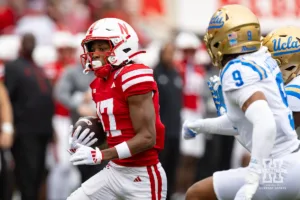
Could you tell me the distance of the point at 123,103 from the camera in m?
6.49

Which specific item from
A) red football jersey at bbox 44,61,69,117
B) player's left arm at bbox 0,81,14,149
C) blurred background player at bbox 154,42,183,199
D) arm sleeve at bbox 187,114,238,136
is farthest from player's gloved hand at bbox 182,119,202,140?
red football jersey at bbox 44,61,69,117

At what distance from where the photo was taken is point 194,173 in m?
13.4

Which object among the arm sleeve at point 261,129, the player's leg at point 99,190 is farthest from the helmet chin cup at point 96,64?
the arm sleeve at point 261,129

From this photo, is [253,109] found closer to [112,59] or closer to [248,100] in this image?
[248,100]

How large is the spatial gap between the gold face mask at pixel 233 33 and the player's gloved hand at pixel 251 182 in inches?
29.3

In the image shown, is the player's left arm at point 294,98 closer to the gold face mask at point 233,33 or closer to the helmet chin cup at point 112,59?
the gold face mask at point 233,33

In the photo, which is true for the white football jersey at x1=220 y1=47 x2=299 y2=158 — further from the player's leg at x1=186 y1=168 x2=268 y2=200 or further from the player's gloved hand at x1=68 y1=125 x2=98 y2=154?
the player's gloved hand at x1=68 y1=125 x2=98 y2=154

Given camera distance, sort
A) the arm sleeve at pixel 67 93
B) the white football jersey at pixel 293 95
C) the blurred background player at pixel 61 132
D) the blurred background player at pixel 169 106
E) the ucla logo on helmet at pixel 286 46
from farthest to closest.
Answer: the blurred background player at pixel 61 132, the blurred background player at pixel 169 106, the arm sleeve at pixel 67 93, the ucla logo on helmet at pixel 286 46, the white football jersey at pixel 293 95

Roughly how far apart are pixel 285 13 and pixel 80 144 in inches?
316

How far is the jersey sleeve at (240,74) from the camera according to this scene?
236 inches

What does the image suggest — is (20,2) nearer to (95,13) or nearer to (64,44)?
(95,13)

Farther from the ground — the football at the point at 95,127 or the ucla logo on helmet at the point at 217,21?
the ucla logo on helmet at the point at 217,21

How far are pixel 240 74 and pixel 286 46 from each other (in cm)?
109

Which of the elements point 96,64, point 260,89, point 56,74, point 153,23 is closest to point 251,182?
point 260,89
